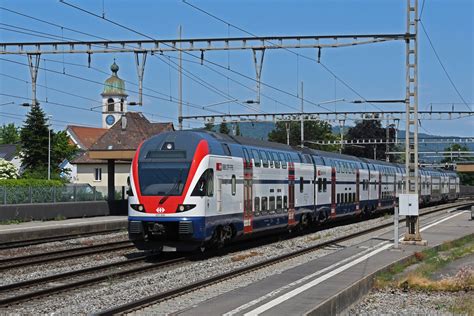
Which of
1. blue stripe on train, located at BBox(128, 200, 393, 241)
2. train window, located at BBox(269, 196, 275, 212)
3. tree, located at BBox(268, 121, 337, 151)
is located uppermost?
tree, located at BBox(268, 121, 337, 151)

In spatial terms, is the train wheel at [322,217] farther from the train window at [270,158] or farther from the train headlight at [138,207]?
the train headlight at [138,207]

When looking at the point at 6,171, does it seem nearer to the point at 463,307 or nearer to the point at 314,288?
the point at 314,288

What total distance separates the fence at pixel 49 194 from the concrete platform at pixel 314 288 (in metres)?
17.3

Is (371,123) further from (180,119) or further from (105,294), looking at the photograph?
(105,294)

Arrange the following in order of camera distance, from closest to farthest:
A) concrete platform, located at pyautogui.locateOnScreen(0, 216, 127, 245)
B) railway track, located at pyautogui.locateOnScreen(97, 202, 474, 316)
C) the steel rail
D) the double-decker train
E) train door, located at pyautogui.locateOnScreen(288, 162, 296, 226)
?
railway track, located at pyautogui.locateOnScreen(97, 202, 474, 316), the steel rail, the double-decker train, concrete platform, located at pyautogui.locateOnScreen(0, 216, 127, 245), train door, located at pyautogui.locateOnScreen(288, 162, 296, 226)

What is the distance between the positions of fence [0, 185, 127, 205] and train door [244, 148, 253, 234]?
1415 cm

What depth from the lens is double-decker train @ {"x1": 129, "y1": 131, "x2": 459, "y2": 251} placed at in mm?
18781

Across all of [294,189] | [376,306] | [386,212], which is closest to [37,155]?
[386,212]

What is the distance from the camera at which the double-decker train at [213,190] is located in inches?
739

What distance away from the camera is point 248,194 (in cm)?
2222

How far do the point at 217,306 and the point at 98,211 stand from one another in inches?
1110

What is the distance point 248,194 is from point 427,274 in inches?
256

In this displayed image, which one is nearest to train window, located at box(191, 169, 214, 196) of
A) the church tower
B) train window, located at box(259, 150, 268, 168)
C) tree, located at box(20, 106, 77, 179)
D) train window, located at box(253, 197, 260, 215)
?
train window, located at box(253, 197, 260, 215)

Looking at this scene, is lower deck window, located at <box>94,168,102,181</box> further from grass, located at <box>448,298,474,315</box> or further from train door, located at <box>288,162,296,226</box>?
grass, located at <box>448,298,474,315</box>
